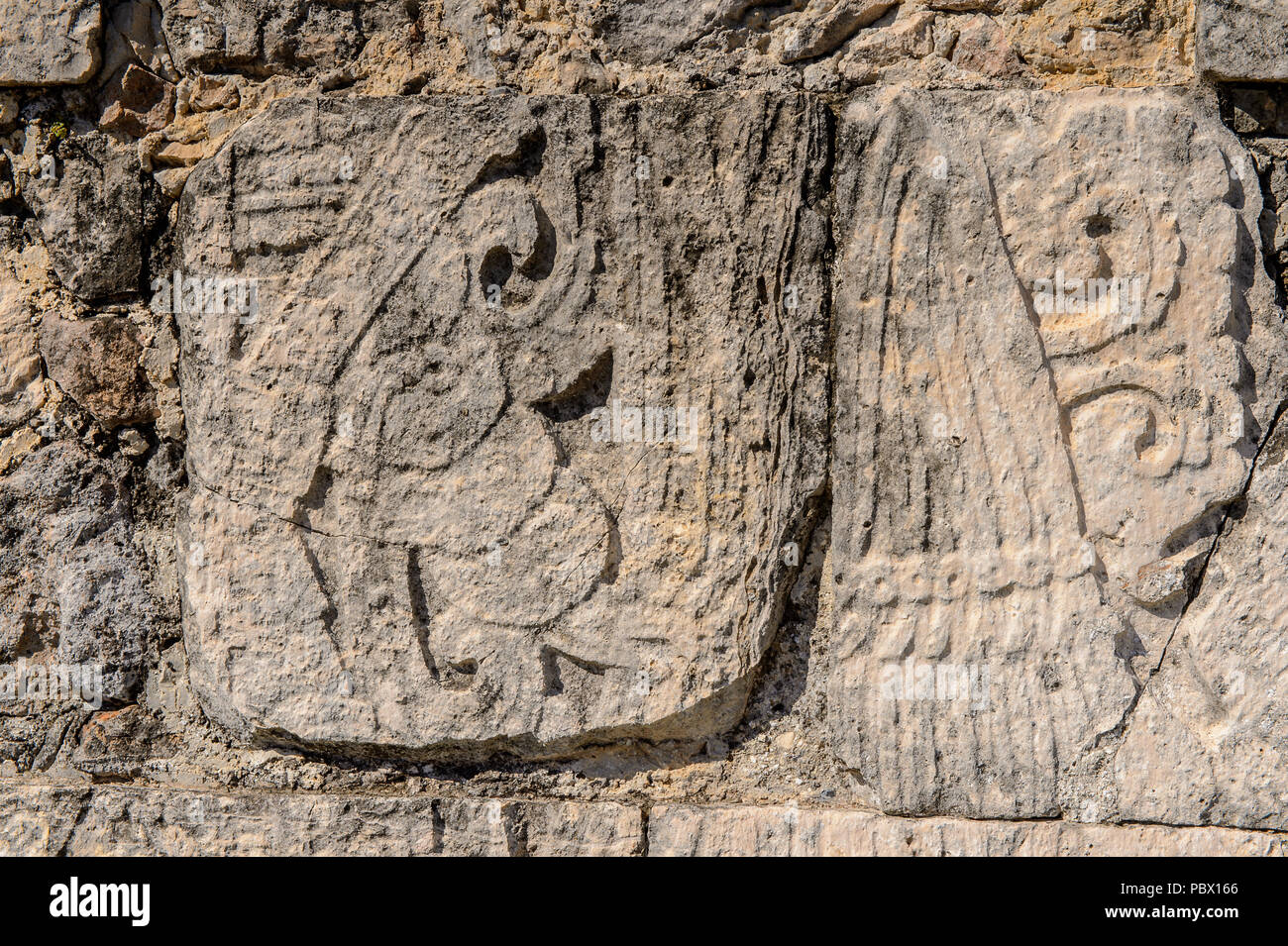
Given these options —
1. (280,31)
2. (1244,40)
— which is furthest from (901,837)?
(280,31)

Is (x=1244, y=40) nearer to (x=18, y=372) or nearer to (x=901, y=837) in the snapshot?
(x=901, y=837)

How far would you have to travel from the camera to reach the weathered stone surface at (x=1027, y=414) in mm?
1695

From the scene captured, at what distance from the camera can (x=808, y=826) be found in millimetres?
1812

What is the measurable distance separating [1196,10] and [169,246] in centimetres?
198

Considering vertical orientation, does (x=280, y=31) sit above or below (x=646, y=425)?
above

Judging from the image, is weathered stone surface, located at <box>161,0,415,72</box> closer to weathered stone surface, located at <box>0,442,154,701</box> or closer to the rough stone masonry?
the rough stone masonry

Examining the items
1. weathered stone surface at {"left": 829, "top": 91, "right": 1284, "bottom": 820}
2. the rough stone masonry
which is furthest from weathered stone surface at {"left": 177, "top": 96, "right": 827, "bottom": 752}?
weathered stone surface at {"left": 829, "top": 91, "right": 1284, "bottom": 820}

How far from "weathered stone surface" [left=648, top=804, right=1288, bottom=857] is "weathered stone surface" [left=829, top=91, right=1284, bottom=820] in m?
0.04

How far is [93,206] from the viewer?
6.55ft

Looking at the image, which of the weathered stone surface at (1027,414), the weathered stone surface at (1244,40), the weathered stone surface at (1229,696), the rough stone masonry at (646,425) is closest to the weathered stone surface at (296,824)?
the rough stone masonry at (646,425)

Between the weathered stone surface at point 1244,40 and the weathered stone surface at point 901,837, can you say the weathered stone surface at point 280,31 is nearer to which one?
the weathered stone surface at point 1244,40

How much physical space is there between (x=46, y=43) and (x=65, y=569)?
1.06 m

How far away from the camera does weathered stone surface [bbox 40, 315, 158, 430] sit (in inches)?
79.1

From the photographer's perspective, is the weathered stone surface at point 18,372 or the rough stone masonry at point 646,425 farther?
the weathered stone surface at point 18,372
